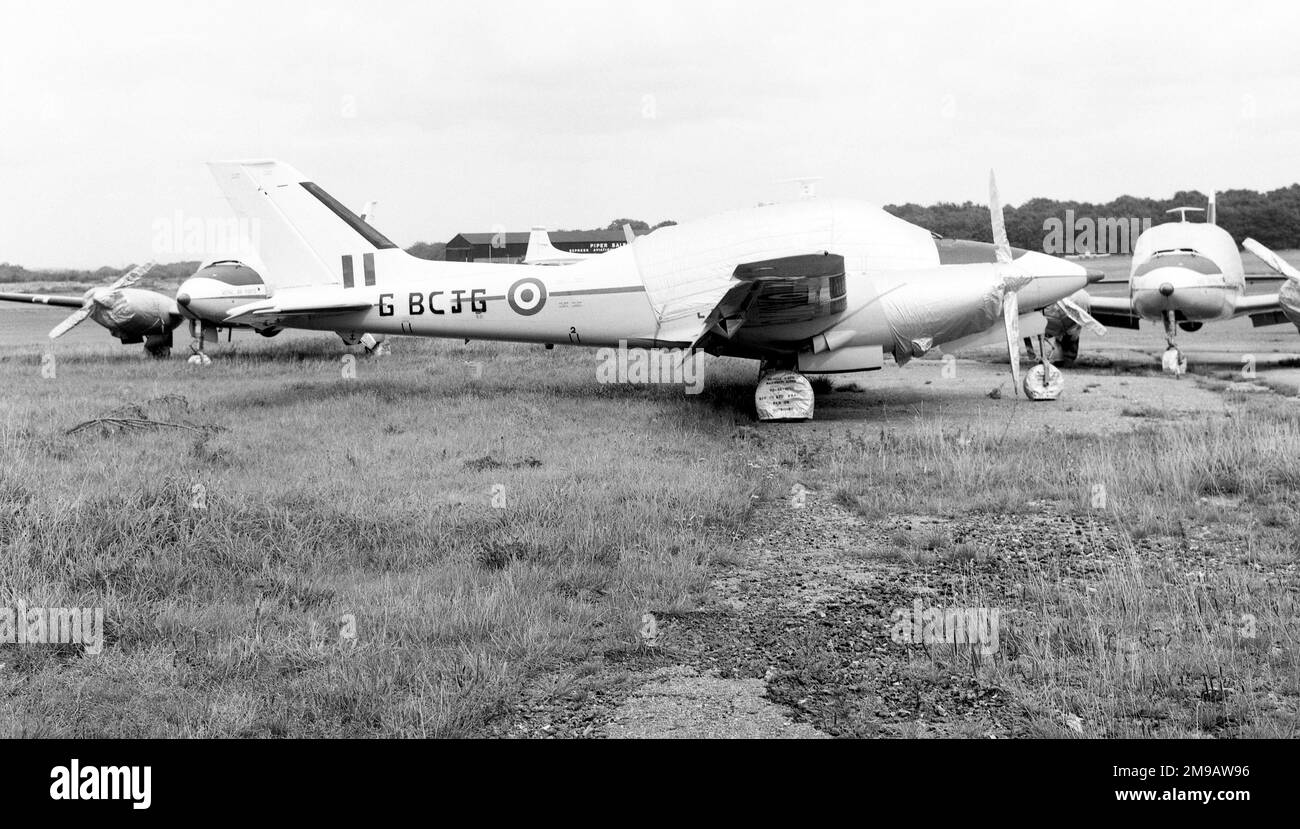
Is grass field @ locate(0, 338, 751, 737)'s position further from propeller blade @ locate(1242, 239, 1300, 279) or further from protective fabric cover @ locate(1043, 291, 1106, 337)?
propeller blade @ locate(1242, 239, 1300, 279)

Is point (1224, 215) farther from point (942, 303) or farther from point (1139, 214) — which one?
point (942, 303)

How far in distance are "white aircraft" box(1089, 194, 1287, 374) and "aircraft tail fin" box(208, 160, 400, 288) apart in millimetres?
13989

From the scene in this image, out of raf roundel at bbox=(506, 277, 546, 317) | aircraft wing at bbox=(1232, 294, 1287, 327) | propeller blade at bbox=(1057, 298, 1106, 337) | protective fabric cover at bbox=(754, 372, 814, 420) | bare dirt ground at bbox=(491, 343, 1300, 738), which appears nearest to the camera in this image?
bare dirt ground at bbox=(491, 343, 1300, 738)

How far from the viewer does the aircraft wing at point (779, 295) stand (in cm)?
1222

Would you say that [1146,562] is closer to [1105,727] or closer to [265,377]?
[1105,727]

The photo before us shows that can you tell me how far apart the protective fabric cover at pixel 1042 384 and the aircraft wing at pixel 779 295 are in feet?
12.3

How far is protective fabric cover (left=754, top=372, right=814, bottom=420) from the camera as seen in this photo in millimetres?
13656

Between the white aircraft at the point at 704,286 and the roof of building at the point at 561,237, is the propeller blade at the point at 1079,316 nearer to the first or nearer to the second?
the white aircraft at the point at 704,286

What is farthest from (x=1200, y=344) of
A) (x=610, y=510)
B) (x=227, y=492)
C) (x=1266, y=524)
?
(x=227, y=492)

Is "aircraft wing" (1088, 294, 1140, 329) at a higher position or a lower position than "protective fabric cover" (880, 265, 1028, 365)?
higher

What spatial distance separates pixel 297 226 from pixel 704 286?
5.96 m

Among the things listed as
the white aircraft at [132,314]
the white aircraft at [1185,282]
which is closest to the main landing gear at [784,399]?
the white aircraft at [1185,282]

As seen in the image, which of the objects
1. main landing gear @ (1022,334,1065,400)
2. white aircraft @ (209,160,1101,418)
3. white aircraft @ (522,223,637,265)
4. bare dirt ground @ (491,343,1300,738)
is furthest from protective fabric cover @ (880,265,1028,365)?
white aircraft @ (522,223,637,265)

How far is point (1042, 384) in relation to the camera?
1537 cm
